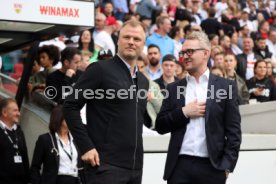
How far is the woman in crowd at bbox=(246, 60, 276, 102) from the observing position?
12117 millimetres

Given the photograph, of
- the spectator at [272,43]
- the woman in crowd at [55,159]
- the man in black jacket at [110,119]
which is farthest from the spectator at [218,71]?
the spectator at [272,43]

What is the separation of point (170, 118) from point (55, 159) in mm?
2827

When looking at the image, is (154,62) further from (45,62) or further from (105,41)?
(105,41)

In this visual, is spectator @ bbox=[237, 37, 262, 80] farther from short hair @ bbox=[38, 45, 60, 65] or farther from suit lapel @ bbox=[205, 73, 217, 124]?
suit lapel @ bbox=[205, 73, 217, 124]

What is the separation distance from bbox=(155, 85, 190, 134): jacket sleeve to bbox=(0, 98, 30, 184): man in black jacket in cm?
291

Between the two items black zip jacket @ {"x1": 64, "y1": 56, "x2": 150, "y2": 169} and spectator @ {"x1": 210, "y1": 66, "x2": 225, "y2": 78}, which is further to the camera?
spectator @ {"x1": 210, "y1": 66, "x2": 225, "y2": 78}

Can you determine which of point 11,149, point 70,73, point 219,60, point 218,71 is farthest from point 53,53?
point 219,60

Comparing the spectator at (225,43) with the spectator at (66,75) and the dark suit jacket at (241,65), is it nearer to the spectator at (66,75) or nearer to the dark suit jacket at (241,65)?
the dark suit jacket at (241,65)

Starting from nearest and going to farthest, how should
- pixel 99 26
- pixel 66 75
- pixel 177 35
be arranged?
pixel 66 75
pixel 99 26
pixel 177 35

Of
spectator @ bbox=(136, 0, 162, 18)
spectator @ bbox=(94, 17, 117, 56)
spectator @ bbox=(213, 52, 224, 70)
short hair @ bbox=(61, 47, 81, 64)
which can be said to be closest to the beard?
→ spectator @ bbox=(213, 52, 224, 70)

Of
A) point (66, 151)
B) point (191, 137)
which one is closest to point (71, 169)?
point (66, 151)

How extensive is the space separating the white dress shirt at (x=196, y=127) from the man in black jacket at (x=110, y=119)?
0.53 m

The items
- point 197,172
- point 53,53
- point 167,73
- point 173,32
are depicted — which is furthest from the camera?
point 173,32

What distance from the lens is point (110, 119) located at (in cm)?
553
